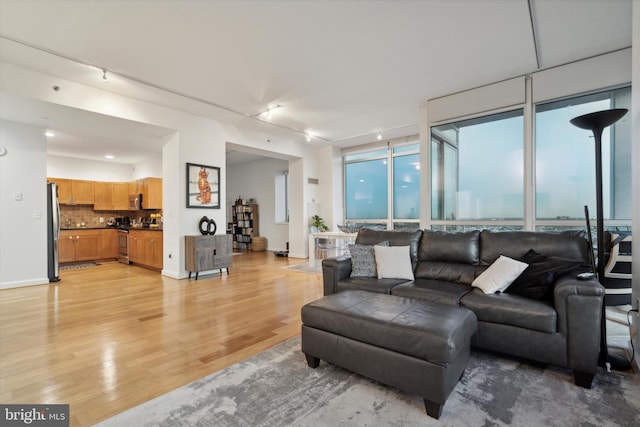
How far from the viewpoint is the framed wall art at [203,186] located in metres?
5.34

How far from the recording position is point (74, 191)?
736 centimetres

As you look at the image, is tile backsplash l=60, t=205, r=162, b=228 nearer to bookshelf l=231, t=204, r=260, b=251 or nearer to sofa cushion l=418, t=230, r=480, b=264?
bookshelf l=231, t=204, r=260, b=251

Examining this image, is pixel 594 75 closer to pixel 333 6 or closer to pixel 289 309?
pixel 333 6

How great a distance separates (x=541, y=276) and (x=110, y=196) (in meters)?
9.23

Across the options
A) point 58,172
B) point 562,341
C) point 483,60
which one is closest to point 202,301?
point 562,341

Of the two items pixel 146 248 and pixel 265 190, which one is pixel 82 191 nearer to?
pixel 146 248

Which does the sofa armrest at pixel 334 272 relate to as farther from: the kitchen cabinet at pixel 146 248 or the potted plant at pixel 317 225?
the potted plant at pixel 317 225

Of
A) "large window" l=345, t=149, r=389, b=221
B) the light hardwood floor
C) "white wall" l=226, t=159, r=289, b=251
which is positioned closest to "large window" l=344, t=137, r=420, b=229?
"large window" l=345, t=149, r=389, b=221

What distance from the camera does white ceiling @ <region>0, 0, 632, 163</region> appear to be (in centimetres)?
272

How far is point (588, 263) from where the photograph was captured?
8.12ft

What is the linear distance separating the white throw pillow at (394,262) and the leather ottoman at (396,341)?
91cm

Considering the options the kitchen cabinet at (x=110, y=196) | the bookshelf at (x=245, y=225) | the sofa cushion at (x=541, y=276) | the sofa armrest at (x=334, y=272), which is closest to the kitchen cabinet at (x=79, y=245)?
the kitchen cabinet at (x=110, y=196)

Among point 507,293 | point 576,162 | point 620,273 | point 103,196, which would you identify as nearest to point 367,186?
point 576,162

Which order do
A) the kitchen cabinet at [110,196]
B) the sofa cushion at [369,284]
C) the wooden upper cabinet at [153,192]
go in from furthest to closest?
the kitchen cabinet at [110,196], the wooden upper cabinet at [153,192], the sofa cushion at [369,284]
